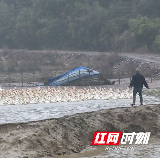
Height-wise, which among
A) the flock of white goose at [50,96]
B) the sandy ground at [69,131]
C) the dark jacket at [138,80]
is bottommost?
the flock of white goose at [50,96]

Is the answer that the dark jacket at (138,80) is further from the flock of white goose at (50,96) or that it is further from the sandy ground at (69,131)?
the flock of white goose at (50,96)

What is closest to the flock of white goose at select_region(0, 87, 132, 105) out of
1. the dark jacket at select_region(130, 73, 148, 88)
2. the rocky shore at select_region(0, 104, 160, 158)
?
the dark jacket at select_region(130, 73, 148, 88)

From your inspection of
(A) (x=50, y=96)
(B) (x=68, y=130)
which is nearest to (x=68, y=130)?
(B) (x=68, y=130)

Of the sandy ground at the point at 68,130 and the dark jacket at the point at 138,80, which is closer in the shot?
the sandy ground at the point at 68,130

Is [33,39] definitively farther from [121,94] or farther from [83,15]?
[121,94]

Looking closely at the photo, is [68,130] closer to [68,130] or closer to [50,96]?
[68,130]

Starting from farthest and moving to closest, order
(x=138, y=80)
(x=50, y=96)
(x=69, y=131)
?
(x=50, y=96) → (x=138, y=80) → (x=69, y=131)

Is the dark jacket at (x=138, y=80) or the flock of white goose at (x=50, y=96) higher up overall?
the dark jacket at (x=138, y=80)

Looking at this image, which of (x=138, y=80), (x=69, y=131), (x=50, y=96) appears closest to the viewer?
(x=69, y=131)

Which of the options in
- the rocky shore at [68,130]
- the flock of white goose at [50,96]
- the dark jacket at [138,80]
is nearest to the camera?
the rocky shore at [68,130]

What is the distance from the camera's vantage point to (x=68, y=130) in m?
14.0

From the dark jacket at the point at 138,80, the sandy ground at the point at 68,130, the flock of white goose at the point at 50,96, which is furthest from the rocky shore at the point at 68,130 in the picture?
the flock of white goose at the point at 50,96

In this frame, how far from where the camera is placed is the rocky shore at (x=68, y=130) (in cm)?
1198

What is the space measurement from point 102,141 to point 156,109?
5.07 m
